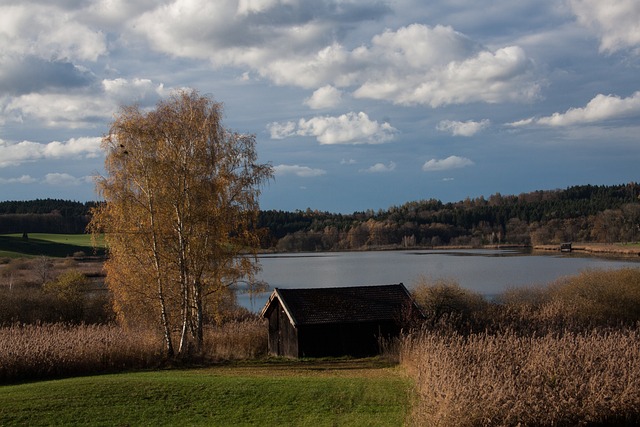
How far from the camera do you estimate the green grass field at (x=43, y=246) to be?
281ft

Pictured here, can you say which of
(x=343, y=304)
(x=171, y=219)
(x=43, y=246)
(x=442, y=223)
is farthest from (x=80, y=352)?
(x=442, y=223)

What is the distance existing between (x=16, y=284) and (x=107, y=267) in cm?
2164

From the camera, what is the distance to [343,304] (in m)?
25.5

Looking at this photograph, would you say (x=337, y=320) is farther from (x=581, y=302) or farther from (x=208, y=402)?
(x=581, y=302)

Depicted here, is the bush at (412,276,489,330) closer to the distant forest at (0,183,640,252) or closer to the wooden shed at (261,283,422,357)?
the wooden shed at (261,283,422,357)

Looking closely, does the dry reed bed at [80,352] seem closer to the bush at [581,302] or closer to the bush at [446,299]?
the bush at [446,299]

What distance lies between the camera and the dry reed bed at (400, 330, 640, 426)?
38.0 feet

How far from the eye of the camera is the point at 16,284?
41.9m

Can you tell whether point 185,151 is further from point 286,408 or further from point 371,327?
point 286,408

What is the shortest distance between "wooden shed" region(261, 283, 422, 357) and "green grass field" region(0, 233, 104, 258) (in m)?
60.5

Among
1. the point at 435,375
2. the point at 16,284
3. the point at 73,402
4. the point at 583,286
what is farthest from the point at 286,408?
the point at 16,284

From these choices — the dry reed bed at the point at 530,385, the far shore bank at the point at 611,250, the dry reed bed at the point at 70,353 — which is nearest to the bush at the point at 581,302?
the dry reed bed at the point at 530,385

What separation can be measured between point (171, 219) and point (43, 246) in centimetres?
7510

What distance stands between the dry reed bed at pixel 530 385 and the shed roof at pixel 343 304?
10097 mm
